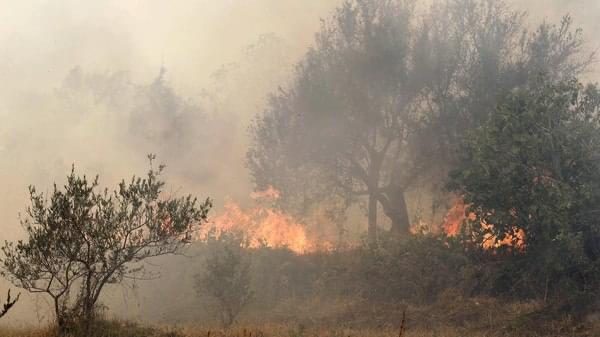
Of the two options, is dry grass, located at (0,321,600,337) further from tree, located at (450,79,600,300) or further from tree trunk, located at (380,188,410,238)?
tree trunk, located at (380,188,410,238)

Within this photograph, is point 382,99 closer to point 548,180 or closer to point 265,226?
point 265,226

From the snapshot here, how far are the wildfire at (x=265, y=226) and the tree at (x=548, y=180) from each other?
18.3 m

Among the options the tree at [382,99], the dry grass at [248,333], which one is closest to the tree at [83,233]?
the dry grass at [248,333]

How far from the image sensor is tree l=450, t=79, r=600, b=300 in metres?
20.3

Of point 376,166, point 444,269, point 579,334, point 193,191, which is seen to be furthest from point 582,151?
point 193,191

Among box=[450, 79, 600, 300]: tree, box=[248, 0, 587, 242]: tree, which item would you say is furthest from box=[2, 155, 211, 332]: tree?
box=[248, 0, 587, 242]: tree

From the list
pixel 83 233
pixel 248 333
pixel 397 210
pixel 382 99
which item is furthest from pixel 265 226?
pixel 83 233

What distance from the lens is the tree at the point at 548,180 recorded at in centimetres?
2034

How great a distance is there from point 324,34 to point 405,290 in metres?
22.0

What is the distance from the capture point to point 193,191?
54.9 metres

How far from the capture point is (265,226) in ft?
149

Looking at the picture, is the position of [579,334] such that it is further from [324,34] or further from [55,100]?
[55,100]

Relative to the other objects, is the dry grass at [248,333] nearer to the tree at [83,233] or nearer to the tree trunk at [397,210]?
the tree at [83,233]

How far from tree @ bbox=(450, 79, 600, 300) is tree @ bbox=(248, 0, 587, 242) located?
13232 mm
